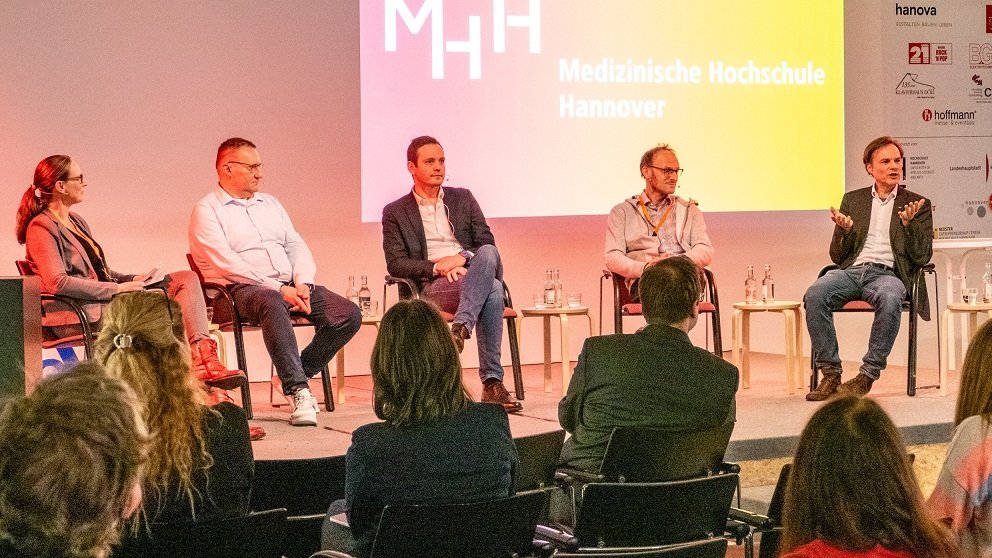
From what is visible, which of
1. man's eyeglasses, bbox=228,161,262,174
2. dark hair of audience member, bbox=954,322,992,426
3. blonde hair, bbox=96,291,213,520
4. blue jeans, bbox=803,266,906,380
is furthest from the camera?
blue jeans, bbox=803,266,906,380

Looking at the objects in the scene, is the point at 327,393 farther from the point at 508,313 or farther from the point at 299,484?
the point at 299,484

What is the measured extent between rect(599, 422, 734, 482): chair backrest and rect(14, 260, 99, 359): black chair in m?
2.52

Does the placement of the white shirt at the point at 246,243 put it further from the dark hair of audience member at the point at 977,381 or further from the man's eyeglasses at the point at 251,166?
the dark hair of audience member at the point at 977,381

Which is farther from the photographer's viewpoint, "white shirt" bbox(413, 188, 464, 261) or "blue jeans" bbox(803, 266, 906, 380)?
"white shirt" bbox(413, 188, 464, 261)

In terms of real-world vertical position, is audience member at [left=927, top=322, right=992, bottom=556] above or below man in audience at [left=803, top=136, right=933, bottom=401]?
below

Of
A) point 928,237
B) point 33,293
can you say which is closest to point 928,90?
point 928,237

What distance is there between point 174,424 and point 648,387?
134cm

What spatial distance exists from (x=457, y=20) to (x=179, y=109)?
5.31 ft

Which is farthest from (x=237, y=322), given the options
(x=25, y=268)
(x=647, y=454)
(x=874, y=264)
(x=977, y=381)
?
(x=977, y=381)

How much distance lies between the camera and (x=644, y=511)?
9.30 ft

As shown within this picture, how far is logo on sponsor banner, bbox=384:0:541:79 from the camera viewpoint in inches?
265

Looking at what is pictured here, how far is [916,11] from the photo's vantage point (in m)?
8.27

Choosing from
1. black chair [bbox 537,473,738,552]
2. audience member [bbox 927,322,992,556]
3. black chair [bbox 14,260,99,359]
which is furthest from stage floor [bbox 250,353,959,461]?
audience member [bbox 927,322,992,556]

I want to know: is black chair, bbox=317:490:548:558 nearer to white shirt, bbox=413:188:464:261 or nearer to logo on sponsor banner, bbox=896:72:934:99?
white shirt, bbox=413:188:464:261
